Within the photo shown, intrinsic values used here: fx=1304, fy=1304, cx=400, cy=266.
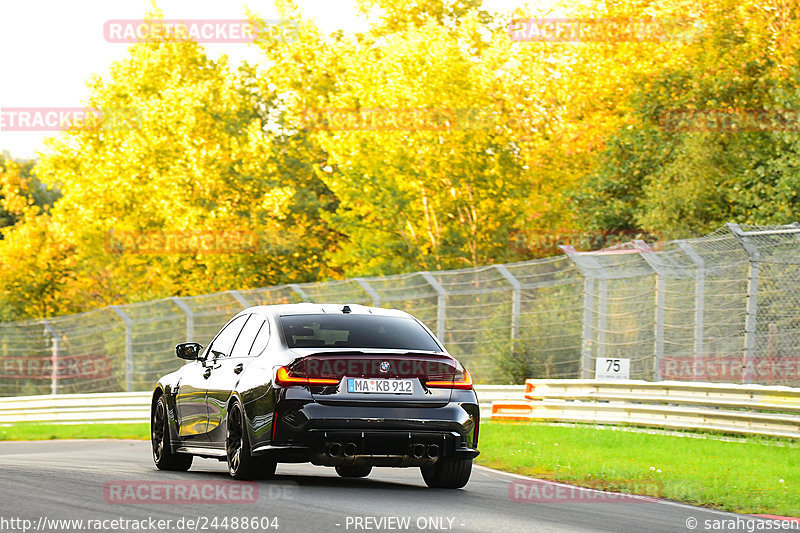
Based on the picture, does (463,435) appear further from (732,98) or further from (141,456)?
(732,98)

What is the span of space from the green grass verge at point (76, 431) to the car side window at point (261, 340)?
11459mm

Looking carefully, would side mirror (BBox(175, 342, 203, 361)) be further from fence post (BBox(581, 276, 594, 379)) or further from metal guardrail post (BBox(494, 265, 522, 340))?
metal guardrail post (BBox(494, 265, 522, 340))

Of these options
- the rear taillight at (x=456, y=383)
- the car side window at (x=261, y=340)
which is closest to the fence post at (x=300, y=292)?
the car side window at (x=261, y=340)

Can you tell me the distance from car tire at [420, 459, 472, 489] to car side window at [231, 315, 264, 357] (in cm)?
184

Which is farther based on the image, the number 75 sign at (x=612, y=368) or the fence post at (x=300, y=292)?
the fence post at (x=300, y=292)

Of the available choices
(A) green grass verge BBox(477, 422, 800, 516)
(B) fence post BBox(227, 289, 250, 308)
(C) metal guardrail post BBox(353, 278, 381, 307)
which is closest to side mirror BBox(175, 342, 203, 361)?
(A) green grass verge BBox(477, 422, 800, 516)

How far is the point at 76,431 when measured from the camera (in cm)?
2517

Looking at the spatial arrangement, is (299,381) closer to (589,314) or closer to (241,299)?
(589,314)

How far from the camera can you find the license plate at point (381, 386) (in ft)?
33.2

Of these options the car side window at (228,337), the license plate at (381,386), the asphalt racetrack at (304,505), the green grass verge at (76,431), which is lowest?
the green grass verge at (76,431)

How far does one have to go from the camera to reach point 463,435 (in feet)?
34.1

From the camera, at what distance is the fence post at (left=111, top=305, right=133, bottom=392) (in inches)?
1124

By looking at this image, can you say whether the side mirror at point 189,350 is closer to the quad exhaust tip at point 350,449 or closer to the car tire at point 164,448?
the car tire at point 164,448

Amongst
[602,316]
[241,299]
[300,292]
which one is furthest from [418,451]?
[241,299]
